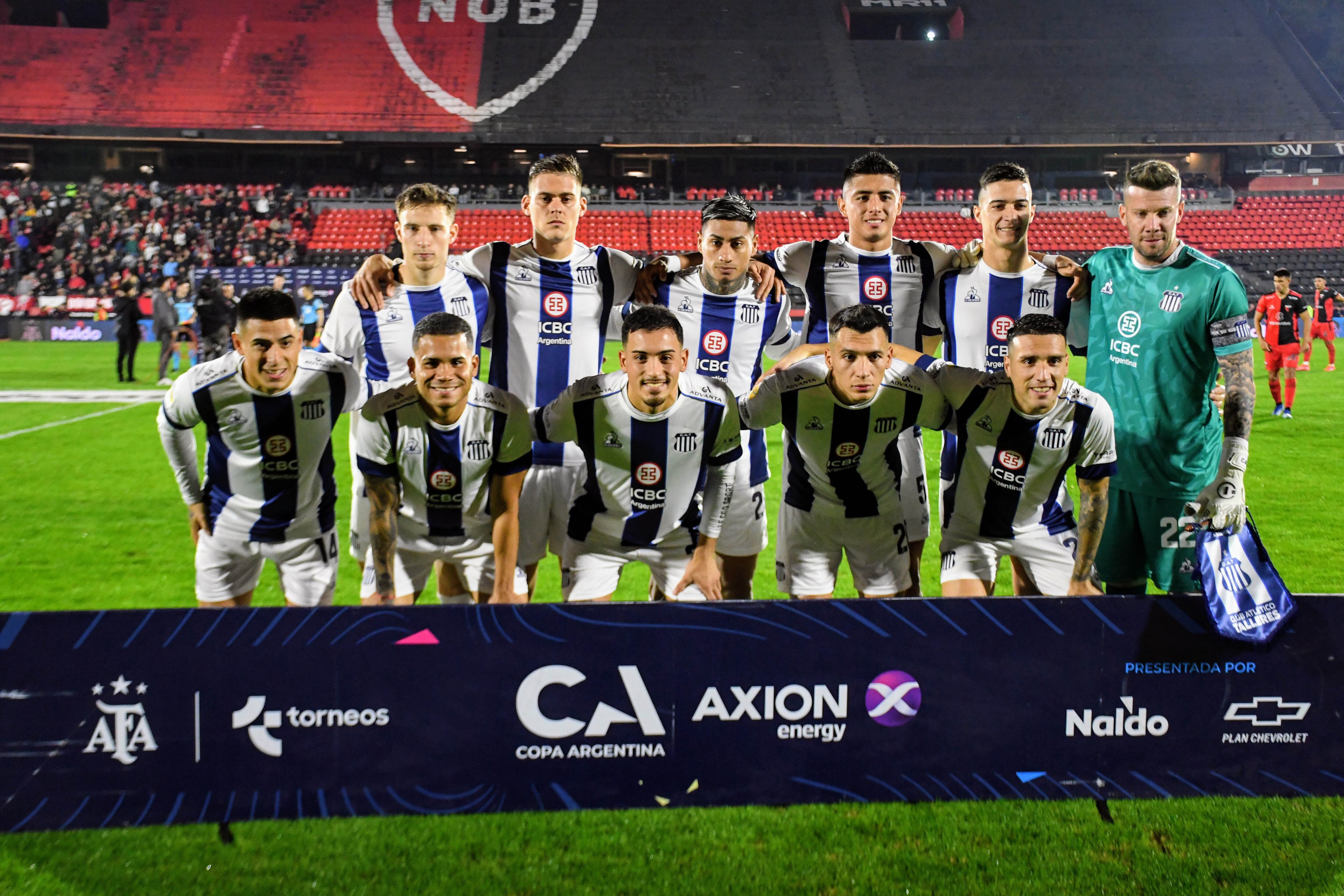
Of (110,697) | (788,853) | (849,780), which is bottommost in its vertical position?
(788,853)

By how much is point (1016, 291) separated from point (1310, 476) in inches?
242

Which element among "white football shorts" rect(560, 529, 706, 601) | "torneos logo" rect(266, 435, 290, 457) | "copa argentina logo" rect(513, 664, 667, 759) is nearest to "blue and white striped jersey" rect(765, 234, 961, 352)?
"white football shorts" rect(560, 529, 706, 601)

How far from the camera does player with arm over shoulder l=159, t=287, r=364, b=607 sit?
12.7 feet

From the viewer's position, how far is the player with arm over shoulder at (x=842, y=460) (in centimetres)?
405

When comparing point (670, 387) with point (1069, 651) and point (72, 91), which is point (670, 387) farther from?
point (72, 91)

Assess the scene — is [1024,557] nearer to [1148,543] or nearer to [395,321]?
[1148,543]

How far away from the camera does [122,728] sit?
288 centimetres

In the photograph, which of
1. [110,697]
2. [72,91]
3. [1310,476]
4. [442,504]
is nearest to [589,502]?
[442,504]

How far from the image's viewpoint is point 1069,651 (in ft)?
9.99

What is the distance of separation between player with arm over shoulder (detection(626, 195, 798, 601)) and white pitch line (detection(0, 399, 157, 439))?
362 inches

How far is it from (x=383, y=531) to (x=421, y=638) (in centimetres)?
102

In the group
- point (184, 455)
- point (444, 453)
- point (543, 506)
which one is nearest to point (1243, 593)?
point (543, 506)

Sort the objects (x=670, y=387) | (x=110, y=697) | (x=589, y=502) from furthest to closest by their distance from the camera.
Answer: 1. (x=589, y=502)
2. (x=670, y=387)
3. (x=110, y=697)

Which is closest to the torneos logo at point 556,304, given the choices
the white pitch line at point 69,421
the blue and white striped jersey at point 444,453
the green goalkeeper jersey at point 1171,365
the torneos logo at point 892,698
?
the blue and white striped jersey at point 444,453
